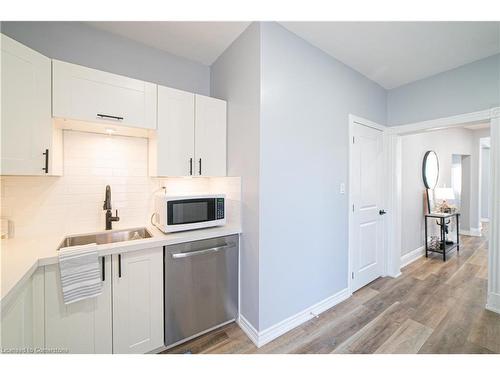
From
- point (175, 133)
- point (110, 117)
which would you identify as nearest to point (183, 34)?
point (175, 133)

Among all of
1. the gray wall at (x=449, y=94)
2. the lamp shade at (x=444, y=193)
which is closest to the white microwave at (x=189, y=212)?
the gray wall at (x=449, y=94)

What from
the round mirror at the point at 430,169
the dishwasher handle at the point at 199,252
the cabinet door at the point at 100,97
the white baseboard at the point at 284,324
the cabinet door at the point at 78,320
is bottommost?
the white baseboard at the point at 284,324

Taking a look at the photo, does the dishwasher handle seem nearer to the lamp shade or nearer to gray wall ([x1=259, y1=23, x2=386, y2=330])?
gray wall ([x1=259, y1=23, x2=386, y2=330])

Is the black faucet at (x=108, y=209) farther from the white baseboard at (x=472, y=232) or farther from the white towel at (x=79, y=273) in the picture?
Result: the white baseboard at (x=472, y=232)

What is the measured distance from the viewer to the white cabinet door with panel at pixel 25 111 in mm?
1205

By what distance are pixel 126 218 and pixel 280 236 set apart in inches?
59.9

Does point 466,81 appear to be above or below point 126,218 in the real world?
A: above

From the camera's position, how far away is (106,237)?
1832 millimetres

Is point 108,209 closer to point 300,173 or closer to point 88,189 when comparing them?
point 88,189

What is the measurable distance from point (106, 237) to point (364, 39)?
3.01m

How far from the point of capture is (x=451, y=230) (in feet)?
13.7

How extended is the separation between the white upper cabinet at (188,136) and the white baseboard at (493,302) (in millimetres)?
3103
